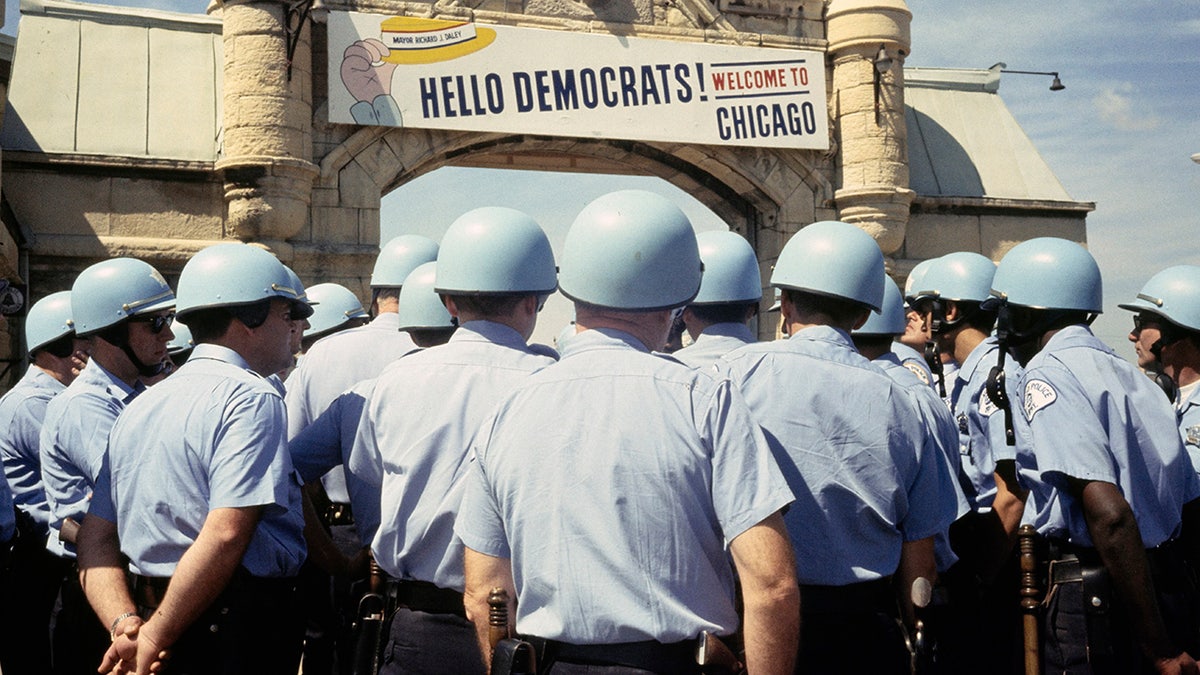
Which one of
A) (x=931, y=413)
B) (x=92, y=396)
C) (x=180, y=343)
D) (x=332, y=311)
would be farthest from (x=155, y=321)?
(x=931, y=413)

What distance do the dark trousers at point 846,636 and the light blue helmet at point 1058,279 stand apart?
126 centimetres

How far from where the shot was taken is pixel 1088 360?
11.0 ft

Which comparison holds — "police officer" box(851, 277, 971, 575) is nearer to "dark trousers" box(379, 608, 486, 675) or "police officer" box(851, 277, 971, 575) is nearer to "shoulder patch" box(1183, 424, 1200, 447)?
"shoulder patch" box(1183, 424, 1200, 447)

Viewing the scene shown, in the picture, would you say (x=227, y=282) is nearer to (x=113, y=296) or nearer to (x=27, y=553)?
(x=113, y=296)

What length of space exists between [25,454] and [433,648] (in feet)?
8.28

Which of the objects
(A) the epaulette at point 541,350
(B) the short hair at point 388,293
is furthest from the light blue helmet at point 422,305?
(B) the short hair at point 388,293

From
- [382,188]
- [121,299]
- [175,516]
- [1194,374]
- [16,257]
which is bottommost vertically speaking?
[175,516]

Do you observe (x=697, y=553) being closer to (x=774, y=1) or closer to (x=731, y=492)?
(x=731, y=492)

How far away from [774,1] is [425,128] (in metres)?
4.26

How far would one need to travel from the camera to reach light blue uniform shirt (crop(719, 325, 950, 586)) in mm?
2852

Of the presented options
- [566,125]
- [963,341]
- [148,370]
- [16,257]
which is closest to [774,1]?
[566,125]

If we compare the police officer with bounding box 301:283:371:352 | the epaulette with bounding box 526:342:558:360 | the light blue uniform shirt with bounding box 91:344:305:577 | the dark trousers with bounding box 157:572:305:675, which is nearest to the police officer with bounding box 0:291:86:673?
the police officer with bounding box 301:283:371:352

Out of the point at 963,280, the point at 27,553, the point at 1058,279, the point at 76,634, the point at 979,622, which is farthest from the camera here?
the point at 963,280

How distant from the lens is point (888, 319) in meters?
4.65
